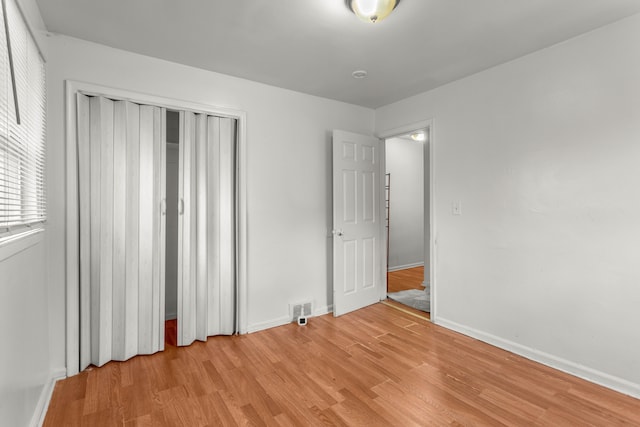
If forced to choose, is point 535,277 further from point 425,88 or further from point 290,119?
point 290,119

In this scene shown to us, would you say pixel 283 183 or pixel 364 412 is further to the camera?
pixel 283 183

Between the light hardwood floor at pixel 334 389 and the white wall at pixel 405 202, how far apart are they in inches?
126

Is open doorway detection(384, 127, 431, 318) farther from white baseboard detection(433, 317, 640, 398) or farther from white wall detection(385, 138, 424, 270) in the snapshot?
white baseboard detection(433, 317, 640, 398)

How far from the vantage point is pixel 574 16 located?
2.02m

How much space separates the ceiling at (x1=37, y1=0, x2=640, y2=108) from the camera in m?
1.92

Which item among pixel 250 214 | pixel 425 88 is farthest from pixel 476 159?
pixel 250 214

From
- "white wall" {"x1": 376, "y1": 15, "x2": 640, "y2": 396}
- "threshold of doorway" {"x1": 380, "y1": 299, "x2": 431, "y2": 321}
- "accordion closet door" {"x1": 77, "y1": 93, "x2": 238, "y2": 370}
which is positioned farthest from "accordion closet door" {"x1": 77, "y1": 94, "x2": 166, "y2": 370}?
"white wall" {"x1": 376, "y1": 15, "x2": 640, "y2": 396}

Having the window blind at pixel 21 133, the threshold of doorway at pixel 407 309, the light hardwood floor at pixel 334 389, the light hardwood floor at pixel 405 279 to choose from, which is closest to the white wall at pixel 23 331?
the window blind at pixel 21 133

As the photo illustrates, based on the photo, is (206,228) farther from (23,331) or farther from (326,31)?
(326,31)

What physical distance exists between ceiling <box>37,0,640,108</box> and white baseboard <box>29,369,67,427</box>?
7.78 ft

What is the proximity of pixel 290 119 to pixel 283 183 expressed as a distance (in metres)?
0.69

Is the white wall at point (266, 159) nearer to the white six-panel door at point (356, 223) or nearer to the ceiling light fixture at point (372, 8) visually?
the white six-panel door at point (356, 223)

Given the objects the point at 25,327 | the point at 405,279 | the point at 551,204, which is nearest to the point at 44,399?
the point at 25,327

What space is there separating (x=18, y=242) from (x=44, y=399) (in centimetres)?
116
